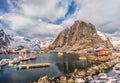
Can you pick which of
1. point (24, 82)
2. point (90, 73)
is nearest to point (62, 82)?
point (24, 82)

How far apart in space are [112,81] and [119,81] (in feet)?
11.2

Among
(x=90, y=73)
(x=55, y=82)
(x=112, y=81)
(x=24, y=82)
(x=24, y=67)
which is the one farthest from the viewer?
(x=24, y=67)

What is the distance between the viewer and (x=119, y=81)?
73.2m

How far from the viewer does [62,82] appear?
75125mm

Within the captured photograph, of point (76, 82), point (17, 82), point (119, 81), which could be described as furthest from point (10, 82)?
point (119, 81)

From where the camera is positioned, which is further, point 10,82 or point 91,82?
point 10,82

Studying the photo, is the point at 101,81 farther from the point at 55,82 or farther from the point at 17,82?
the point at 17,82

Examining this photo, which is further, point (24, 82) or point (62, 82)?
point (24, 82)

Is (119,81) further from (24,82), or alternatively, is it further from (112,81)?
(24,82)

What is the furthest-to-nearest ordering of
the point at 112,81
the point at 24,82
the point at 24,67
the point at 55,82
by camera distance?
1. the point at 24,67
2. the point at 24,82
3. the point at 55,82
4. the point at 112,81

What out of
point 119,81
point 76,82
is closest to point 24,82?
point 76,82

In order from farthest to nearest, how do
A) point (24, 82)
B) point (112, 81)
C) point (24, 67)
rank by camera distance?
point (24, 67) < point (24, 82) < point (112, 81)

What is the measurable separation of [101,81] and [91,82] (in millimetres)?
3795

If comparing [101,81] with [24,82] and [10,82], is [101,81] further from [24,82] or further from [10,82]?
[10,82]
